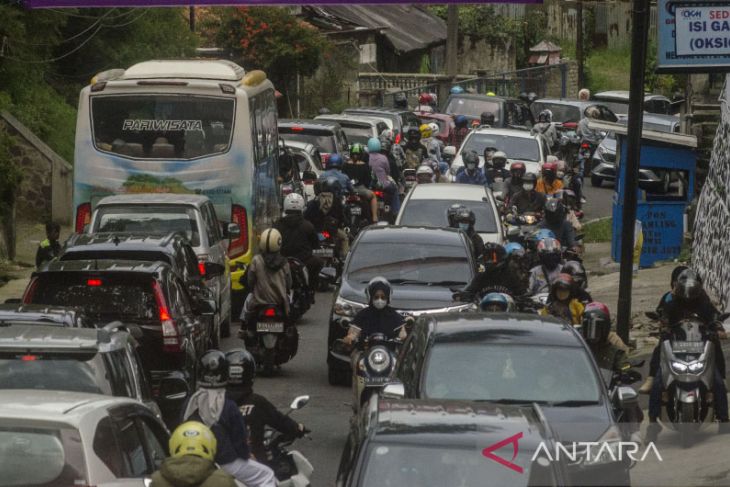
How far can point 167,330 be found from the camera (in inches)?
543

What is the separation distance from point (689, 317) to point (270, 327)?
5.28 m

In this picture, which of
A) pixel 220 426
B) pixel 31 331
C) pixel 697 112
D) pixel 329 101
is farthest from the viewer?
pixel 329 101

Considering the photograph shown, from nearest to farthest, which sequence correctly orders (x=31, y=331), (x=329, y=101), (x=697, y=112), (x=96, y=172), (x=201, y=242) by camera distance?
(x=31, y=331) → (x=201, y=242) → (x=96, y=172) → (x=697, y=112) → (x=329, y=101)

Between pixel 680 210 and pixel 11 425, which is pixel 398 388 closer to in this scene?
pixel 11 425

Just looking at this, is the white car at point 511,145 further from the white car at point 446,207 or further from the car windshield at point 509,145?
the white car at point 446,207

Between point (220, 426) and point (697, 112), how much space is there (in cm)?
1865

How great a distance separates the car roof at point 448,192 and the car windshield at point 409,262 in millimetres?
5251

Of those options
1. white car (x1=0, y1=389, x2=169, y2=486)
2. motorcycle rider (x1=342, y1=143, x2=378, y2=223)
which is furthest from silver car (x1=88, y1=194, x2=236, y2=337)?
white car (x1=0, y1=389, x2=169, y2=486)

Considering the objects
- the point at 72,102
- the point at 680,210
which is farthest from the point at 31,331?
the point at 72,102

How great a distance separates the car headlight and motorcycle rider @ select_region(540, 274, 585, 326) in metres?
1.05

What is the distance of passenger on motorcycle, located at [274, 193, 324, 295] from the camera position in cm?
2036

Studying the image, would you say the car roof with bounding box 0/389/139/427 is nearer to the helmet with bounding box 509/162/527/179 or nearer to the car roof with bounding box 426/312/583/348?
the car roof with bounding box 426/312/583/348

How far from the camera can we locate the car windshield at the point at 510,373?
1052 cm

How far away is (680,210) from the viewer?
24.8 meters
